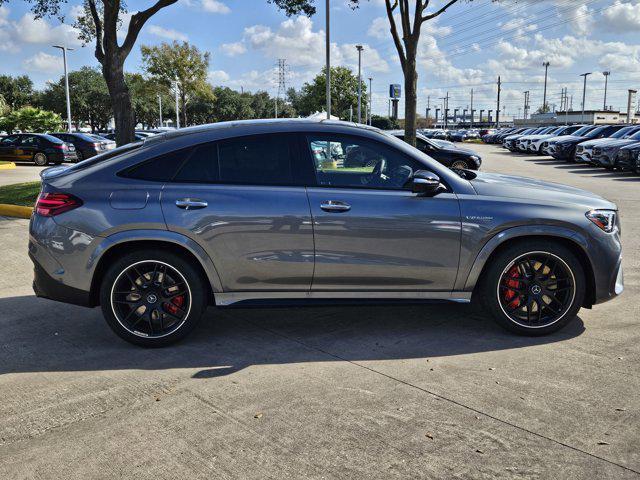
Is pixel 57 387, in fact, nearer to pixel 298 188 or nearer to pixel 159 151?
pixel 159 151

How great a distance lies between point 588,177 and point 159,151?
18.8m

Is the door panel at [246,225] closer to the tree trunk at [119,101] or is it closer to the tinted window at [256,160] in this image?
the tinted window at [256,160]

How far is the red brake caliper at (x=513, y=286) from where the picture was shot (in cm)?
479

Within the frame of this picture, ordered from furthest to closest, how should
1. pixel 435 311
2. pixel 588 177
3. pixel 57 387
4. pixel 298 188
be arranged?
pixel 588 177, pixel 435 311, pixel 298 188, pixel 57 387

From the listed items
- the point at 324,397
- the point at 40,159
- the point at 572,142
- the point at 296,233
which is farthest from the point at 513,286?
the point at 572,142

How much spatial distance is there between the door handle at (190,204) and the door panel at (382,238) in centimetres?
83

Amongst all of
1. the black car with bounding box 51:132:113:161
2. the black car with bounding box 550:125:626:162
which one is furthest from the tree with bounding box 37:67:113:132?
the black car with bounding box 550:125:626:162

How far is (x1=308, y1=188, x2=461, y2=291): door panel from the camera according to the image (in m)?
4.56

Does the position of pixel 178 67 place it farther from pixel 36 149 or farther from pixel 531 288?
pixel 531 288

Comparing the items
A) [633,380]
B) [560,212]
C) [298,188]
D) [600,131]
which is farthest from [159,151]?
[600,131]

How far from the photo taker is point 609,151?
2192cm

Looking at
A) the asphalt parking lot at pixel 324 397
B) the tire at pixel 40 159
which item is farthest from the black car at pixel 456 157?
the tire at pixel 40 159

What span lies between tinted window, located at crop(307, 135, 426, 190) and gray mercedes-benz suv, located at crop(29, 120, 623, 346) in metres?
0.01

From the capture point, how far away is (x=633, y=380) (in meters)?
3.98
